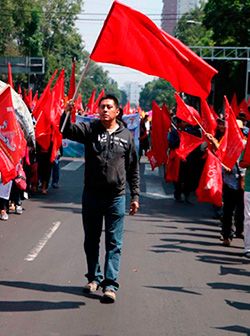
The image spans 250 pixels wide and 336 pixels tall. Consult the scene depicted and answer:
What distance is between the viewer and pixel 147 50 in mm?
7902

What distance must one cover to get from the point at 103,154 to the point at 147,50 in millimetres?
1076

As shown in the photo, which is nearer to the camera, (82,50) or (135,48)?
(135,48)

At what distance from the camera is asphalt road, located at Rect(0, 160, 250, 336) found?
269 inches

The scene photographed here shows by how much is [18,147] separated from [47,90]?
4.69 m

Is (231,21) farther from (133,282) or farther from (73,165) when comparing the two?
(133,282)

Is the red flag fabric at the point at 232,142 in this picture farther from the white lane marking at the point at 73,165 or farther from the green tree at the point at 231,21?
the green tree at the point at 231,21

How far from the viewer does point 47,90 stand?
15.8m

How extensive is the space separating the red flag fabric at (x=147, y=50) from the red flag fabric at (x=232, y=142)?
339 cm

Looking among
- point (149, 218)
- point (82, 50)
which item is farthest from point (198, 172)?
point (82, 50)

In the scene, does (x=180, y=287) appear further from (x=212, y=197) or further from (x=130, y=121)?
(x=130, y=121)

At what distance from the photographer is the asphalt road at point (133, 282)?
6.83 metres

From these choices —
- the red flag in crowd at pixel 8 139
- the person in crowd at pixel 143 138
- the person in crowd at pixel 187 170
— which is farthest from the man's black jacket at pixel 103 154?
the person in crowd at pixel 143 138

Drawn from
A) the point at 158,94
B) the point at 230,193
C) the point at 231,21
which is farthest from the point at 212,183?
the point at 158,94

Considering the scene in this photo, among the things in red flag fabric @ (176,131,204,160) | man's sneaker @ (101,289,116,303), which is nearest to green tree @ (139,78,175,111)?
red flag fabric @ (176,131,204,160)
